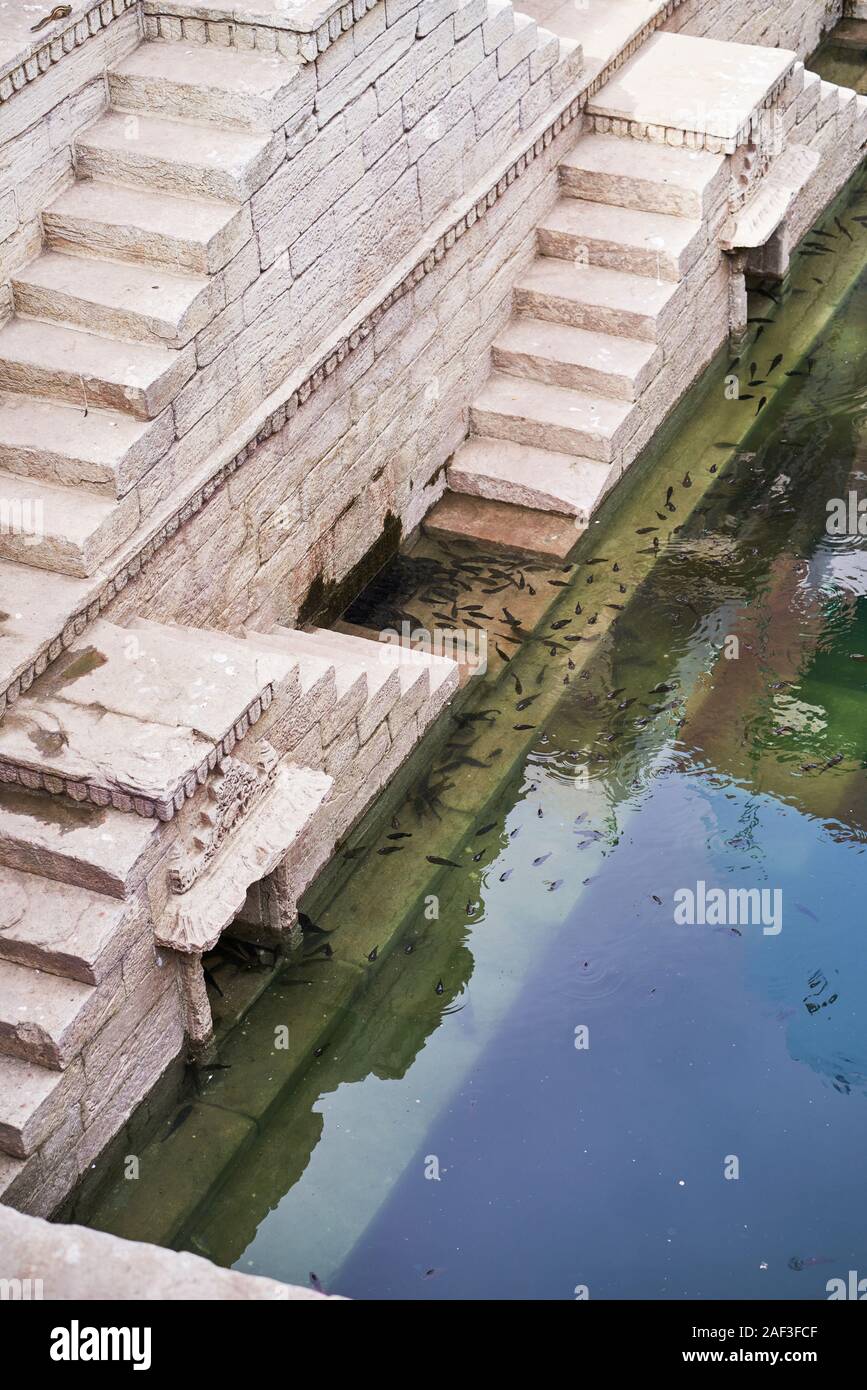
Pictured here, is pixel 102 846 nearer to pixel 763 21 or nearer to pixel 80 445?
pixel 80 445

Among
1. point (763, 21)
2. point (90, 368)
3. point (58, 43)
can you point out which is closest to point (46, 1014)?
point (90, 368)

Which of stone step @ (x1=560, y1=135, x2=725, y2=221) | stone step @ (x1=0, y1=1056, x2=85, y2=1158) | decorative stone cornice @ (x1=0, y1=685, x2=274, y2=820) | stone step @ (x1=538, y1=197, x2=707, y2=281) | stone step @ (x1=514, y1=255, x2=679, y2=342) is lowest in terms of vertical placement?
stone step @ (x1=0, y1=1056, x2=85, y2=1158)

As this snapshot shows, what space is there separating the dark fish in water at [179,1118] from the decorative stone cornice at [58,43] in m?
4.56

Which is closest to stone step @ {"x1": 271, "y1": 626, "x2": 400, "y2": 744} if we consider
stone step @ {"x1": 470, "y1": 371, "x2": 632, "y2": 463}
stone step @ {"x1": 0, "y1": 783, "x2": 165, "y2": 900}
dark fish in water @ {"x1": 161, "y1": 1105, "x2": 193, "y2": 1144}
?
stone step @ {"x1": 0, "y1": 783, "x2": 165, "y2": 900}

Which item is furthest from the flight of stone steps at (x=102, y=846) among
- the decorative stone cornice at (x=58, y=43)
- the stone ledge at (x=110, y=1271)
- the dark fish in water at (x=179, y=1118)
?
the decorative stone cornice at (x=58, y=43)

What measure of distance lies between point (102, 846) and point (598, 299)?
17.8ft

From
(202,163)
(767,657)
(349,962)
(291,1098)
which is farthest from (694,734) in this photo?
(202,163)

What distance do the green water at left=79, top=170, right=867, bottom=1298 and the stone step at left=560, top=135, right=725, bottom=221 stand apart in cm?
197

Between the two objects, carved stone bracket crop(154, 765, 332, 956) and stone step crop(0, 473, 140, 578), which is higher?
stone step crop(0, 473, 140, 578)

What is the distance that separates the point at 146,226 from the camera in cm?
934

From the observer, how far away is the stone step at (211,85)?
31.0 feet

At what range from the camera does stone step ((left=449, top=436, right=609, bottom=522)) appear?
1152 cm

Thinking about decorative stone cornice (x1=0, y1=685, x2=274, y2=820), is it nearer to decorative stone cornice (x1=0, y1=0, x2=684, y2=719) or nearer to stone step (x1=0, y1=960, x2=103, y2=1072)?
decorative stone cornice (x1=0, y1=0, x2=684, y2=719)

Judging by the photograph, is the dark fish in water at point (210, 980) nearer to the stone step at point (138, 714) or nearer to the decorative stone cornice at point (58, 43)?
the stone step at point (138, 714)
